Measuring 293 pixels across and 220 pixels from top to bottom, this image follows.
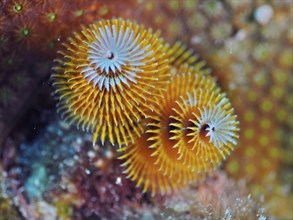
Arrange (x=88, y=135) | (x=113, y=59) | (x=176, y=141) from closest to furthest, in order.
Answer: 1. (x=113, y=59)
2. (x=176, y=141)
3. (x=88, y=135)

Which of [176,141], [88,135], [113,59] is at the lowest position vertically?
[88,135]

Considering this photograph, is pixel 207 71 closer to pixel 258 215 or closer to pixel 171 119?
pixel 171 119

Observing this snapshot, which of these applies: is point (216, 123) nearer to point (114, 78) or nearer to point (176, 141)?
point (176, 141)

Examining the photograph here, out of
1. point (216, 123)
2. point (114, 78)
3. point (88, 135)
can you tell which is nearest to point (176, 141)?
point (216, 123)

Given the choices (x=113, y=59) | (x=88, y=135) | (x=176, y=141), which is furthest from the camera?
(x=88, y=135)

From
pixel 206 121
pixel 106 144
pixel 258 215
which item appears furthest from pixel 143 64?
pixel 258 215

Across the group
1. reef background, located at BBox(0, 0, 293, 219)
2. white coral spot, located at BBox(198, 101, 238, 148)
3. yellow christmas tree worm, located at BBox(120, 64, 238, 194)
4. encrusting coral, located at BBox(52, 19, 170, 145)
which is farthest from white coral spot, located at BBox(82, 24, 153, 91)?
reef background, located at BBox(0, 0, 293, 219)
